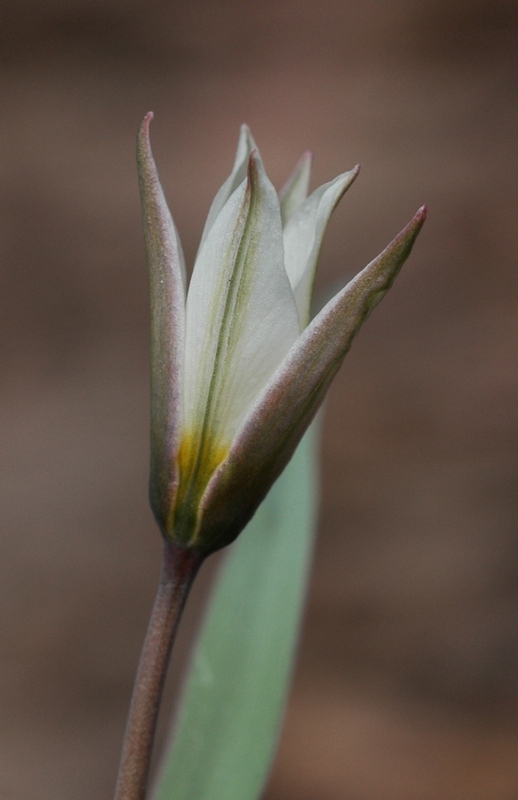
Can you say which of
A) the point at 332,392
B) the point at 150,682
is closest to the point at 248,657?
the point at 150,682

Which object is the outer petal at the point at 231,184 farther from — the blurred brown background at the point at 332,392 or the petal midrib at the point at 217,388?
the blurred brown background at the point at 332,392

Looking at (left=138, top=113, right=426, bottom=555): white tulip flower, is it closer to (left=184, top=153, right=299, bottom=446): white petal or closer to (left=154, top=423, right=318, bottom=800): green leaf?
(left=184, top=153, right=299, bottom=446): white petal

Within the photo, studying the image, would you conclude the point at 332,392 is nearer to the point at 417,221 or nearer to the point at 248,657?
the point at 248,657

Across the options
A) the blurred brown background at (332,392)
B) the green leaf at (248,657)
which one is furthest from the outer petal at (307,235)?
the blurred brown background at (332,392)

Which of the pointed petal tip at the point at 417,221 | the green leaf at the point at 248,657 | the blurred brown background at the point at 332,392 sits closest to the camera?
the pointed petal tip at the point at 417,221

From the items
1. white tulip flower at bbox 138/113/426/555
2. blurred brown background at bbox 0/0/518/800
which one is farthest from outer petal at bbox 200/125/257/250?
blurred brown background at bbox 0/0/518/800

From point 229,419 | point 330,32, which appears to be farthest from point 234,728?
point 330,32

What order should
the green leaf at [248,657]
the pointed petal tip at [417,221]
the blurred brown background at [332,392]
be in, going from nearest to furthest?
the pointed petal tip at [417,221], the green leaf at [248,657], the blurred brown background at [332,392]

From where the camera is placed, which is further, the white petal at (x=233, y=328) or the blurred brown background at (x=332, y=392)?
the blurred brown background at (x=332, y=392)

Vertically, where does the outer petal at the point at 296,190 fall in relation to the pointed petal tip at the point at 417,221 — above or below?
above
